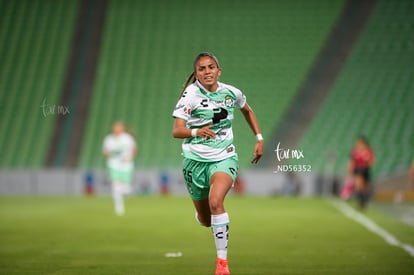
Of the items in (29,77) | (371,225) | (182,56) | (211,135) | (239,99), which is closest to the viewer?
(211,135)

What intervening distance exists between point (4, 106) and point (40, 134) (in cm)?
155

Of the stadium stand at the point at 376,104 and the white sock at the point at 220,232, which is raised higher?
the stadium stand at the point at 376,104

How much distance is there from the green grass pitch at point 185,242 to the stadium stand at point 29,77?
789cm

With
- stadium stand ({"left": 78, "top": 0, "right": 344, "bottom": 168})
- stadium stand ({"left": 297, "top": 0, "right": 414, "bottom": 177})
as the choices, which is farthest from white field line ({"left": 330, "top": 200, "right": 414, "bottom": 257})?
stadium stand ({"left": 78, "top": 0, "right": 344, "bottom": 168})

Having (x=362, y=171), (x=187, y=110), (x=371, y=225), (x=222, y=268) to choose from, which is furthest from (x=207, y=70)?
(x=362, y=171)

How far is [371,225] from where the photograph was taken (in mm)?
15344

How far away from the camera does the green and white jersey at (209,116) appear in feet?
26.4

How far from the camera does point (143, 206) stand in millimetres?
21953

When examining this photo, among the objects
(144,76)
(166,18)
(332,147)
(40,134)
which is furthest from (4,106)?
(332,147)

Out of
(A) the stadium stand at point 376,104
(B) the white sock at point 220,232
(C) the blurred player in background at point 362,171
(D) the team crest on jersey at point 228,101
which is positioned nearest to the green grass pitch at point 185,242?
(C) the blurred player in background at point 362,171

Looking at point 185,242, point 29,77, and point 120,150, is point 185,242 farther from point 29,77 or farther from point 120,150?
point 29,77

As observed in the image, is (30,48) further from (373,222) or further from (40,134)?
(373,222)

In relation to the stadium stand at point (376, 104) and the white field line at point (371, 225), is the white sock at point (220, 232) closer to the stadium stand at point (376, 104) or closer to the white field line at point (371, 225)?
the white field line at point (371, 225)

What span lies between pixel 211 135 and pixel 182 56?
2279 cm
